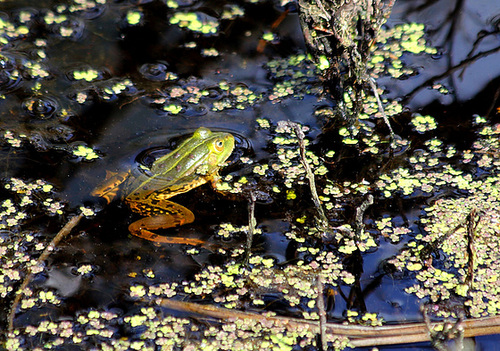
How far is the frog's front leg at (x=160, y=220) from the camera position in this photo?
3018 millimetres

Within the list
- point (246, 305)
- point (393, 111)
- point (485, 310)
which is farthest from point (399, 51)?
point (246, 305)

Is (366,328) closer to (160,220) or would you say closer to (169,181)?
(160,220)

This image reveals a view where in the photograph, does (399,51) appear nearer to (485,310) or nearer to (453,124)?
(453,124)

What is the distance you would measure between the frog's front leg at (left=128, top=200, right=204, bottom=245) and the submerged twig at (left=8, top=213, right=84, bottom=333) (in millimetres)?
373

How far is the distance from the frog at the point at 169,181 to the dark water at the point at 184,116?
0.09 m

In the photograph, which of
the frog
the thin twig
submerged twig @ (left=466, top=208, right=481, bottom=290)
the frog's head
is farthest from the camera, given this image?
the frog's head

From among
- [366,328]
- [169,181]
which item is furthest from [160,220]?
[366,328]

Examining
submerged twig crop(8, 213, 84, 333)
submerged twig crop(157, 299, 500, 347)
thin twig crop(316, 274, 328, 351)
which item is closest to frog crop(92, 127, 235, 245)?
submerged twig crop(8, 213, 84, 333)

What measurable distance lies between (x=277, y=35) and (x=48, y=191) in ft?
8.56

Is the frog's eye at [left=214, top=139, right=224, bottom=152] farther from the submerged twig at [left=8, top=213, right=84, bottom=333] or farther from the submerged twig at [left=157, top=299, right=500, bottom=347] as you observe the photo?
the submerged twig at [left=157, top=299, right=500, bottom=347]

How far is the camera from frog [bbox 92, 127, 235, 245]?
123 inches

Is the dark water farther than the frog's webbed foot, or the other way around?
the frog's webbed foot

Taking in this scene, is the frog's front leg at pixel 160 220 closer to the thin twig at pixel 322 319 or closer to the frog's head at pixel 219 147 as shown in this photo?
the frog's head at pixel 219 147

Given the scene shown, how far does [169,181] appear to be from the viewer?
11.4 feet
